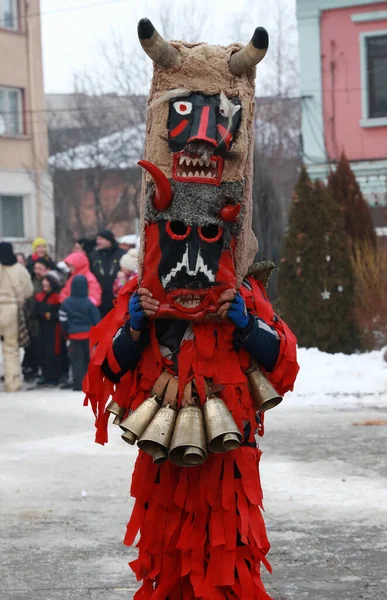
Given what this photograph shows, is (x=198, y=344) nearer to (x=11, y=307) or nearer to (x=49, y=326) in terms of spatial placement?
(x=11, y=307)

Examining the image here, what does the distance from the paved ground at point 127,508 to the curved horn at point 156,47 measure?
2.59 m

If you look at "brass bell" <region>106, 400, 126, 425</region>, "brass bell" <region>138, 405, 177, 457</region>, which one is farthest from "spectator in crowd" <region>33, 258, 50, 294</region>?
"brass bell" <region>138, 405, 177, 457</region>

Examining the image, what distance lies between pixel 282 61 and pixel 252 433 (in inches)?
1572

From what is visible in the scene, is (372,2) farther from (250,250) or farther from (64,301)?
(250,250)

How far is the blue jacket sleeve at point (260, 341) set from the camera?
13.4 feet

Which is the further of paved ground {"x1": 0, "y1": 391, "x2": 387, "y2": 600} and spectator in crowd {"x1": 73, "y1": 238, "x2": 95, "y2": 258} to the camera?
spectator in crowd {"x1": 73, "y1": 238, "x2": 95, "y2": 258}

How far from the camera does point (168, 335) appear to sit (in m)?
4.18

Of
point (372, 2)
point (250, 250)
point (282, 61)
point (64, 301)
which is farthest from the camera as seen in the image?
point (282, 61)

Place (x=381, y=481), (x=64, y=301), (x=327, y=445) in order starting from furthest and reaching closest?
(x=64, y=301) → (x=327, y=445) → (x=381, y=481)

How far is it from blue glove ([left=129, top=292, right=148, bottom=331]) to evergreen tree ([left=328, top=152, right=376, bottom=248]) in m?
11.0

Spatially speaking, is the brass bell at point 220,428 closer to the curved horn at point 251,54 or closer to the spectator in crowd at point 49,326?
the curved horn at point 251,54

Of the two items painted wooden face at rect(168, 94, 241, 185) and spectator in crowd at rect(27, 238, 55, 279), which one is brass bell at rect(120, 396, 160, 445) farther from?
spectator in crowd at rect(27, 238, 55, 279)

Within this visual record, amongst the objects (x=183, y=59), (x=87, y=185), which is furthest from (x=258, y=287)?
(x=87, y=185)

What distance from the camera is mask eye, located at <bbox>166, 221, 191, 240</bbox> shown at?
4.03 meters
